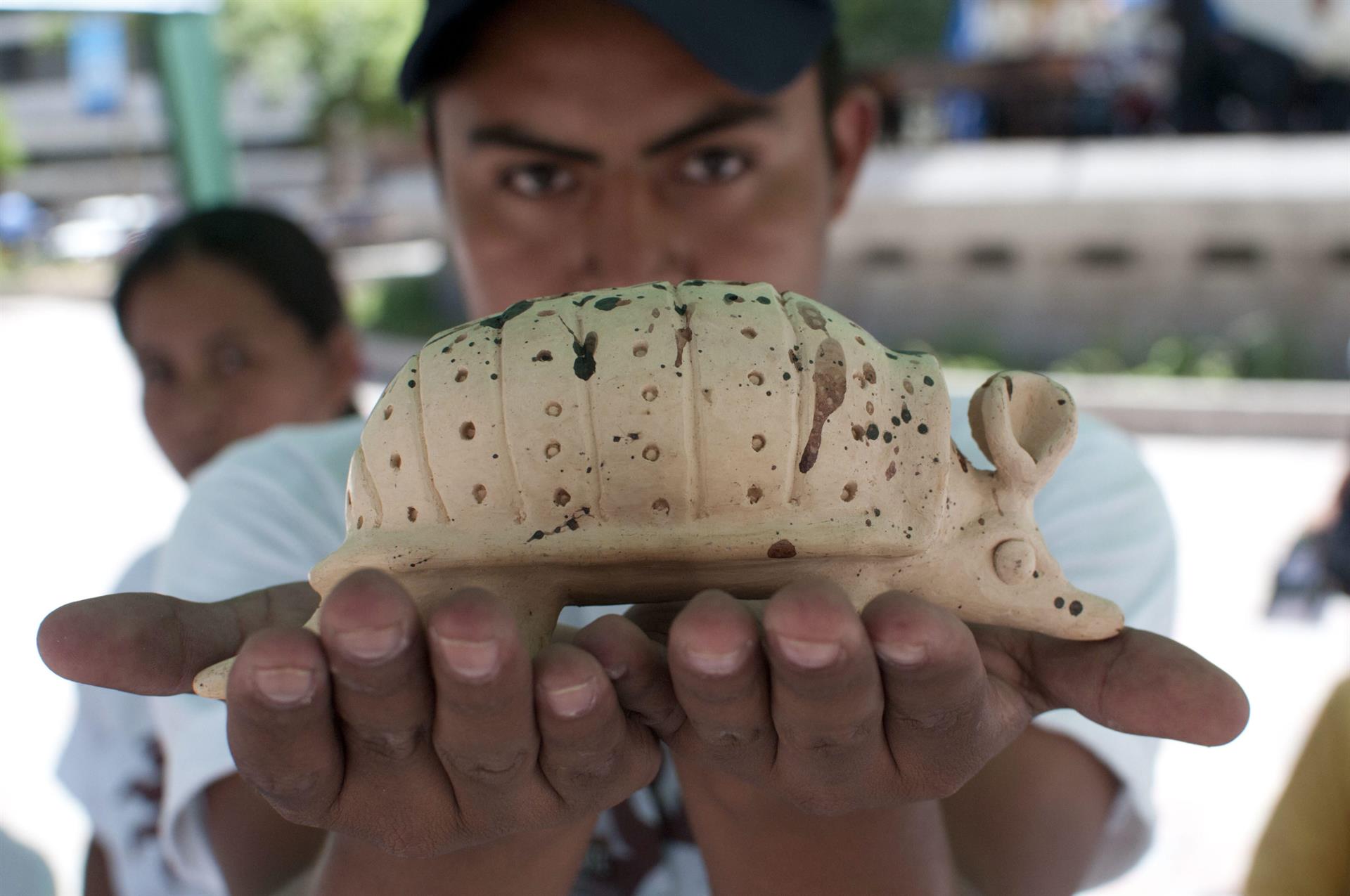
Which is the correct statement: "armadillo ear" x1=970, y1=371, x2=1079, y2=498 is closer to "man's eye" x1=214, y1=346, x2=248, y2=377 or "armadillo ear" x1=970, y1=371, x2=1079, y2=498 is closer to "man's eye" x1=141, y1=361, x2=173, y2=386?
"man's eye" x1=214, y1=346, x2=248, y2=377

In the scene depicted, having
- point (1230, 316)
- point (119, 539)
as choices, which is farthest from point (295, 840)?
point (1230, 316)

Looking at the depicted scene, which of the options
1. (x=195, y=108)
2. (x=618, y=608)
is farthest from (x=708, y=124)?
(x=195, y=108)

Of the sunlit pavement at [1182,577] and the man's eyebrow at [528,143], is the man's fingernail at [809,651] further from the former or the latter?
the sunlit pavement at [1182,577]

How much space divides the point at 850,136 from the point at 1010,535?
57.7 inches

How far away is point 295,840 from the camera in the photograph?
1730mm

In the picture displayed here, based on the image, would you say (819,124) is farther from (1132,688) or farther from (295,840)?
(295,840)

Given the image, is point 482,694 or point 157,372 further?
point 157,372

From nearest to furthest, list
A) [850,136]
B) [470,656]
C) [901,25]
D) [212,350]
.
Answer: [470,656] < [850,136] < [212,350] < [901,25]

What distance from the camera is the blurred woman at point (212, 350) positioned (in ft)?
7.65

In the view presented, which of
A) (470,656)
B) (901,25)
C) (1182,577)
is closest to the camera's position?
(470,656)

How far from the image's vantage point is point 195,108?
4996mm

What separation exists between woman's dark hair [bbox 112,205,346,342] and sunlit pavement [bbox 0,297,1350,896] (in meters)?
0.84

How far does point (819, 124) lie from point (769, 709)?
1341 millimetres

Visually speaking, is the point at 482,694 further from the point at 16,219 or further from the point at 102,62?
the point at 16,219
